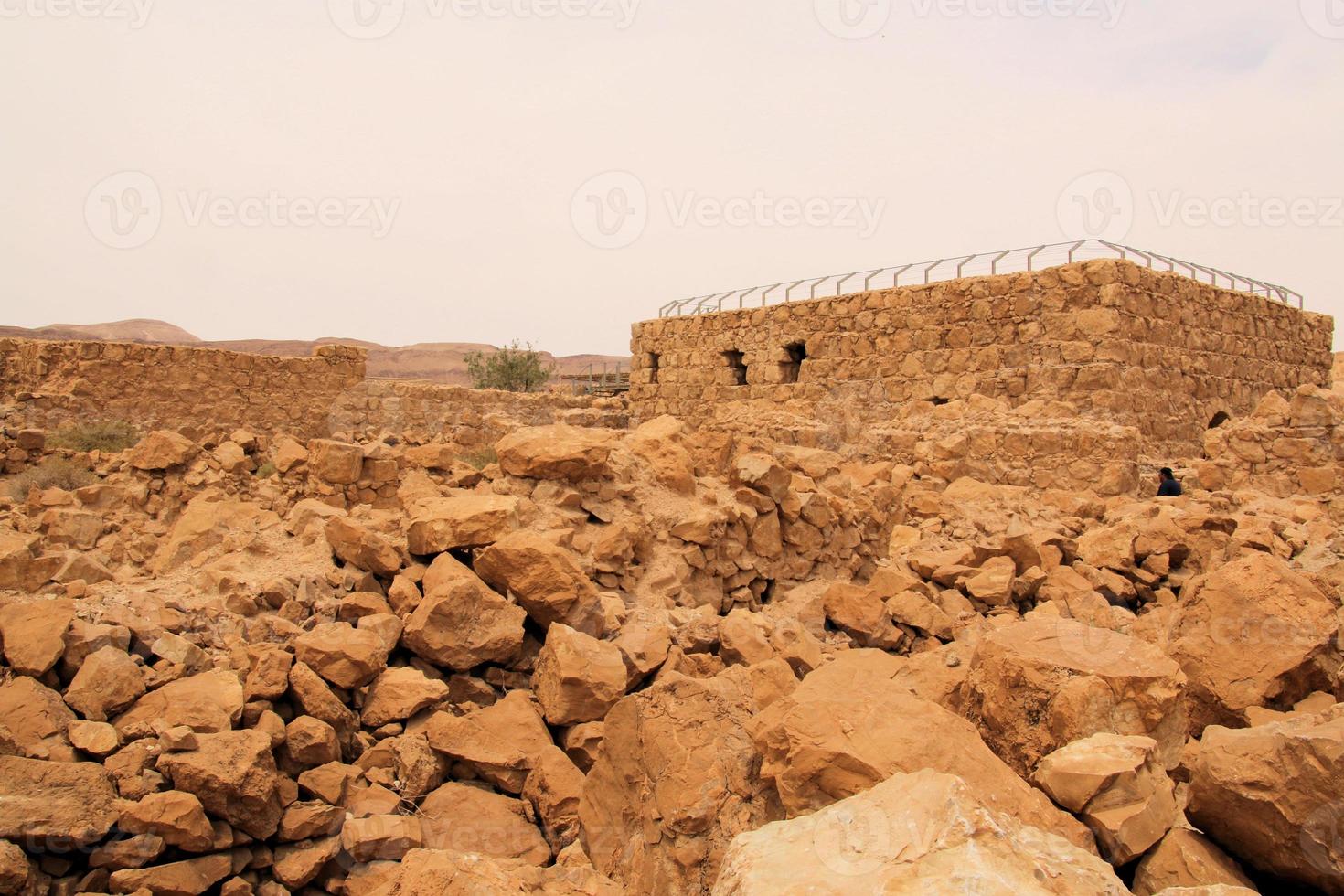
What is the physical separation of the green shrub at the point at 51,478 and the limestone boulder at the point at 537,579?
481 cm

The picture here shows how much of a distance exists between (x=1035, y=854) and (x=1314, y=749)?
3.64 feet

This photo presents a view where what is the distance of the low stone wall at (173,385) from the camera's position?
10.8m

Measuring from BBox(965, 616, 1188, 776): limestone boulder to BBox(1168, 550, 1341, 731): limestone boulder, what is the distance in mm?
564

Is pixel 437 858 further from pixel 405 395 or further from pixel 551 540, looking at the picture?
pixel 405 395

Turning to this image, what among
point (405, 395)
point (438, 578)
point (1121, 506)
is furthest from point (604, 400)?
point (438, 578)

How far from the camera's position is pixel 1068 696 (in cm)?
323

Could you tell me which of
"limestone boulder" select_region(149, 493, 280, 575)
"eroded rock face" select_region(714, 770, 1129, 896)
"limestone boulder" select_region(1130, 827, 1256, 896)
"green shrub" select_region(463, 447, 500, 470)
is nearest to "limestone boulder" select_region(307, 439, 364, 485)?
"limestone boulder" select_region(149, 493, 280, 575)

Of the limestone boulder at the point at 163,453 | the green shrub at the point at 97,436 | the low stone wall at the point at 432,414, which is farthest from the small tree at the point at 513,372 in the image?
the limestone boulder at the point at 163,453

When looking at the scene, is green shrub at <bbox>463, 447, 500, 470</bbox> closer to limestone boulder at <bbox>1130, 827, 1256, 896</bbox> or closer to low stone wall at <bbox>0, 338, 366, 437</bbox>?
low stone wall at <bbox>0, 338, 366, 437</bbox>

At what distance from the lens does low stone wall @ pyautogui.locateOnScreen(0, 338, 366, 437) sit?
10828 mm

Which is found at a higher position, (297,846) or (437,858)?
(437,858)

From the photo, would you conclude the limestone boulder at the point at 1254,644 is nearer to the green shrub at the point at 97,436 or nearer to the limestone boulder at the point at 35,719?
the limestone boulder at the point at 35,719

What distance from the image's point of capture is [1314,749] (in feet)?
8.71

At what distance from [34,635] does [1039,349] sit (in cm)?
1121
